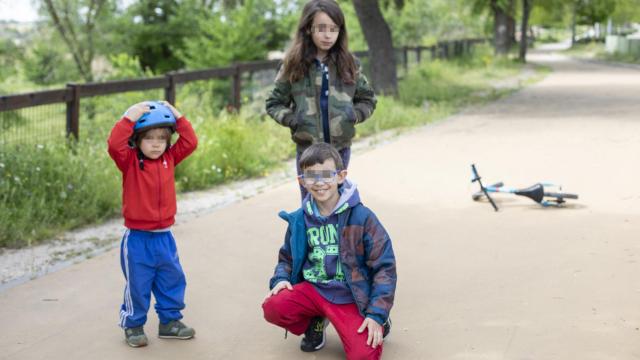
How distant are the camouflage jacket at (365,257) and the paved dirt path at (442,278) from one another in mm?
415

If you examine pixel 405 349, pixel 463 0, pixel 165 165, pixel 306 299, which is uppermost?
pixel 463 0

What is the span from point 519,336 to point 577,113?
12959 mm

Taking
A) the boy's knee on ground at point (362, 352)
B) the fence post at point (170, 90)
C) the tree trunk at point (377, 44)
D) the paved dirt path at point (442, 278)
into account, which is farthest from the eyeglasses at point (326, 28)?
the tree trunk at point (377, 44)

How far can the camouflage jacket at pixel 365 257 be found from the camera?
453cm

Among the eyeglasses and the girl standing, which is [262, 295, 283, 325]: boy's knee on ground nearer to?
the girl standing

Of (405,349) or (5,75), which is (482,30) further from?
(405,349)

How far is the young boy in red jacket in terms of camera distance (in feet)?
15.7

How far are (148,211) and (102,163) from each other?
4634 millimetres

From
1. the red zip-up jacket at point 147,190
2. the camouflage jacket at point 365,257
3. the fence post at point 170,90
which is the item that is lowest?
the camouflage jacket at point 365,257

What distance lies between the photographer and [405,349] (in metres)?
4.89

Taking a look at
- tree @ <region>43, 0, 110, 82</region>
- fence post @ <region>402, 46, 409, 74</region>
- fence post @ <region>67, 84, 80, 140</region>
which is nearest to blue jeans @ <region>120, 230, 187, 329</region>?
fence post @ <region>67, 84, 80, 140</region>

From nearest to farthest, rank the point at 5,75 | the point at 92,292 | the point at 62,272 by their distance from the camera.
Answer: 1. the point at 92,292
2. the point at 62,272
3. the point at 5,75

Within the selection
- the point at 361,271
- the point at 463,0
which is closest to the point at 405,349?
the point at 361,271

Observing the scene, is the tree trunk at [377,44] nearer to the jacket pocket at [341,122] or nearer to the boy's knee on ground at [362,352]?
the jacket pocket at [341,122]
